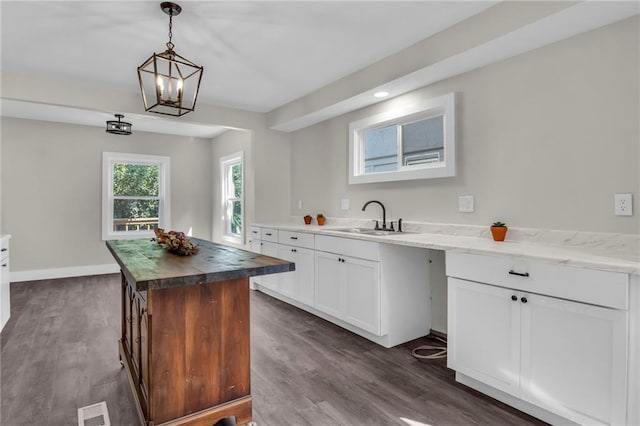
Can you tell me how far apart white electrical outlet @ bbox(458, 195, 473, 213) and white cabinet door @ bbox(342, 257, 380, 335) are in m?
0.80

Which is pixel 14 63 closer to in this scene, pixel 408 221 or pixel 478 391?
pixel 408 221

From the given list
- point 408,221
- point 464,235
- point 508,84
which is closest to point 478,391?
point 464,235

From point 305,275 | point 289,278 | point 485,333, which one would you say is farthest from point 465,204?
point 289,278

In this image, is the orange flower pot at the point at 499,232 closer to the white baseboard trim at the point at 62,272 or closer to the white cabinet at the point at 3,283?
the white cabinet at the point at 3,283

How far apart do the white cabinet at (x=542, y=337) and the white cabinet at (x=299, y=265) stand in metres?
1.59

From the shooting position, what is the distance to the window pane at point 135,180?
6020 mm

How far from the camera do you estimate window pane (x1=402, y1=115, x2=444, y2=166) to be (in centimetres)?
305

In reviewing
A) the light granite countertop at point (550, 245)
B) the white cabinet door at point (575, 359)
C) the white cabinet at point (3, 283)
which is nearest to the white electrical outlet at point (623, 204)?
the light granite countertop at point (550, 245)

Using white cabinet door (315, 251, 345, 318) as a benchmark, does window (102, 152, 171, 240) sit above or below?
above

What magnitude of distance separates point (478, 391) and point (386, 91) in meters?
2.42

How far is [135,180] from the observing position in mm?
6168

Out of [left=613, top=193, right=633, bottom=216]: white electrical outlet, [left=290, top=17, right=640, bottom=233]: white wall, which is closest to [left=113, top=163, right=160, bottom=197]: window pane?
[left=290, top=17, right=640, bottom=233]: white wall

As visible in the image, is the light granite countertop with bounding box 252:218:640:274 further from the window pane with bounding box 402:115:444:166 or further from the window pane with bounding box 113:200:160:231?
the window pane with bounding box 113:200:160:231

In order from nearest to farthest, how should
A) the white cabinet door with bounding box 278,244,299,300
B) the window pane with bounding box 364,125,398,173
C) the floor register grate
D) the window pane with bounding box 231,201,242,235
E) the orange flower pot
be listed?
the floor register grate, the orange flower pot, the window pane with bounding box 364,125,398,173, the white cabinet door with bounding box 278,244,299,300, the window pane with bounding box 231,201,242,235
